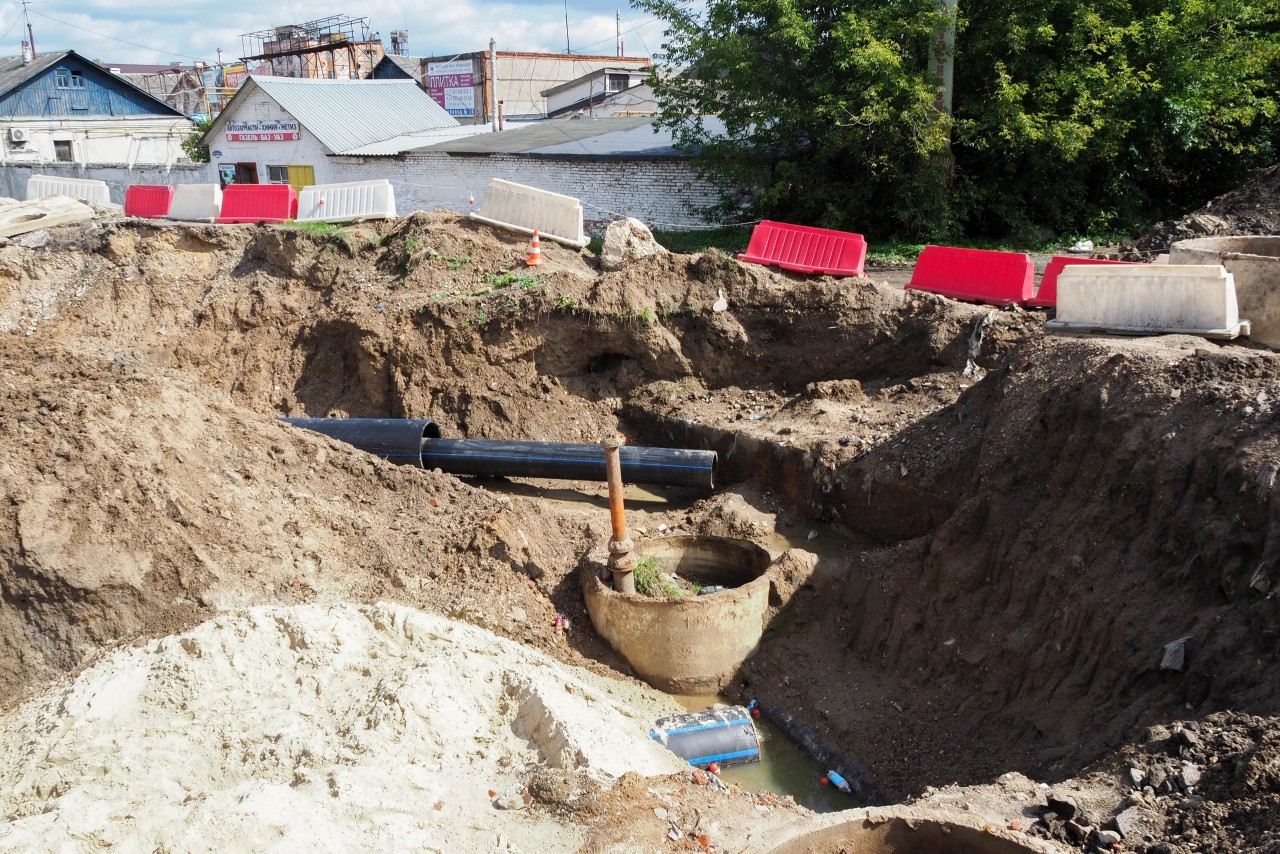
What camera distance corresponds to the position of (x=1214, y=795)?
16.0 feet

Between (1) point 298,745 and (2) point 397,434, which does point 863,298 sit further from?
(1) point 298,745

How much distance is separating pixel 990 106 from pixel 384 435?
11172mm

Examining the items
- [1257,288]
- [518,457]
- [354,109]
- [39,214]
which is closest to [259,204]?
[39,214]

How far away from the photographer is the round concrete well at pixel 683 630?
831cm

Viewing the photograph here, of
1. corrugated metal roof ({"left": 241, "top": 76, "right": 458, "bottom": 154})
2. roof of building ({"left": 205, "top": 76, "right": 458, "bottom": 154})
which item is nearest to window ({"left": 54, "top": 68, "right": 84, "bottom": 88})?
roof of building ({"left": 205, "top": 76, "right": 458, "bottom": 154})

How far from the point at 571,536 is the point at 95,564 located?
413 centimetres

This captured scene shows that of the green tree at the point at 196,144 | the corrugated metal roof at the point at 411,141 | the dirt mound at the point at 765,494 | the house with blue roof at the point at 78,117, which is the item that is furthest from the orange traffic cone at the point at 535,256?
the house with blue roof at the point at 78,117

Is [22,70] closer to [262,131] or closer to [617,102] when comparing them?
[262,131]

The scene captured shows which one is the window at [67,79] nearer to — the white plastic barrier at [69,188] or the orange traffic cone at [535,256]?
the white plastic barrier at [69,188]

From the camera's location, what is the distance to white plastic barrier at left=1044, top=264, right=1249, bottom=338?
27.7ft

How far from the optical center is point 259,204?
662 inches

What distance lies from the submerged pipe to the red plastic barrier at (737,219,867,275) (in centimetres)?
386

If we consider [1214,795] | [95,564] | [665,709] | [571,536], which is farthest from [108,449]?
[1214,795]

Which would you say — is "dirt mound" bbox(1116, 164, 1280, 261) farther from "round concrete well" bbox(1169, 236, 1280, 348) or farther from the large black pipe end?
the large black pipe end
